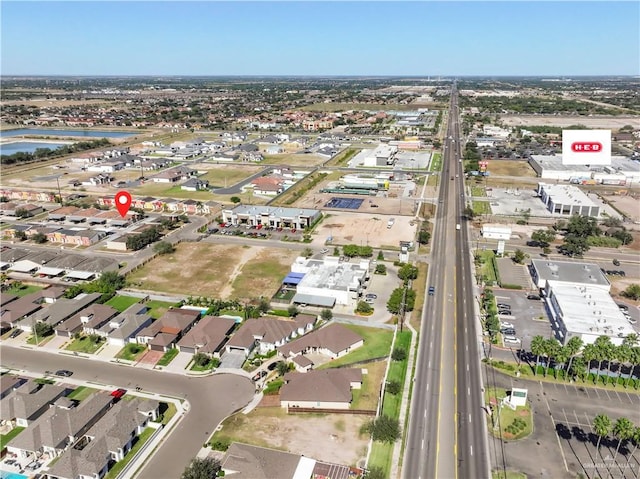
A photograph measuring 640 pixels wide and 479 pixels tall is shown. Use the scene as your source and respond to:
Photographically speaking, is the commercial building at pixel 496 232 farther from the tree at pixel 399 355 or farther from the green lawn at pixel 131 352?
the green lawn at pixel 131 352

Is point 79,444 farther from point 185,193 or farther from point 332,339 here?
point 185,193

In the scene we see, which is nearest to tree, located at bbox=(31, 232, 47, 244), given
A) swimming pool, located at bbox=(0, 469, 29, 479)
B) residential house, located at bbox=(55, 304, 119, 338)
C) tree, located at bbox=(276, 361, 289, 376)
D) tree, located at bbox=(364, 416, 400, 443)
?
residential house, located at bbox=(55, 304, 119, 338)

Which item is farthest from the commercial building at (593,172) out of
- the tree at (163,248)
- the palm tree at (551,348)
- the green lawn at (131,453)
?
the green lawn at (131,453)

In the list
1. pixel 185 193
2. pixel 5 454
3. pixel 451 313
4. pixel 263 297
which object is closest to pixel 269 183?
pixel 185 193

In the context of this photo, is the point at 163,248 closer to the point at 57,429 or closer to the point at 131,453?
the point at 57,429

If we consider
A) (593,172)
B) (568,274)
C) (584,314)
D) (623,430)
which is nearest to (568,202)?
(593,172)

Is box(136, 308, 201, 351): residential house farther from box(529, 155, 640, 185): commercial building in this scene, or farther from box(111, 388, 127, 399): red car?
box(529, 155, 640, 185): commercial building
